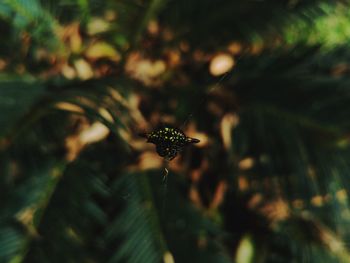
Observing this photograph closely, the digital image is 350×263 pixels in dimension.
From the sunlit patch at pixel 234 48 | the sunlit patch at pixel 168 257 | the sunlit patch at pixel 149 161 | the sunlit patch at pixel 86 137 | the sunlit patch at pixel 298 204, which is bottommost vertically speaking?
the sunlit patch at pixel 168 257

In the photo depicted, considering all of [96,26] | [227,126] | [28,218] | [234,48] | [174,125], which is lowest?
[28,218]

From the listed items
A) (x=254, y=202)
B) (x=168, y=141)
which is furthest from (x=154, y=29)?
(x=168, y=141)

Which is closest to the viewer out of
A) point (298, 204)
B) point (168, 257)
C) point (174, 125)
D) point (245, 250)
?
point (168, 257)

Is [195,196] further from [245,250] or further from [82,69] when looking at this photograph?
[82,69]

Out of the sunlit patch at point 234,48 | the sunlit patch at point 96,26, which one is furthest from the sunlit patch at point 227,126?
the sunlit patch at point 96,26

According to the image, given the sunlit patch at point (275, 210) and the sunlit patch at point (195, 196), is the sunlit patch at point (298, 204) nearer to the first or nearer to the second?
the sunlit patch at point (275, 210)

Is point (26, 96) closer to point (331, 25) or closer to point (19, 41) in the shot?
point (19, 41)

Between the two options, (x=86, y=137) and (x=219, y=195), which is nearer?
(x=86, y=137)
